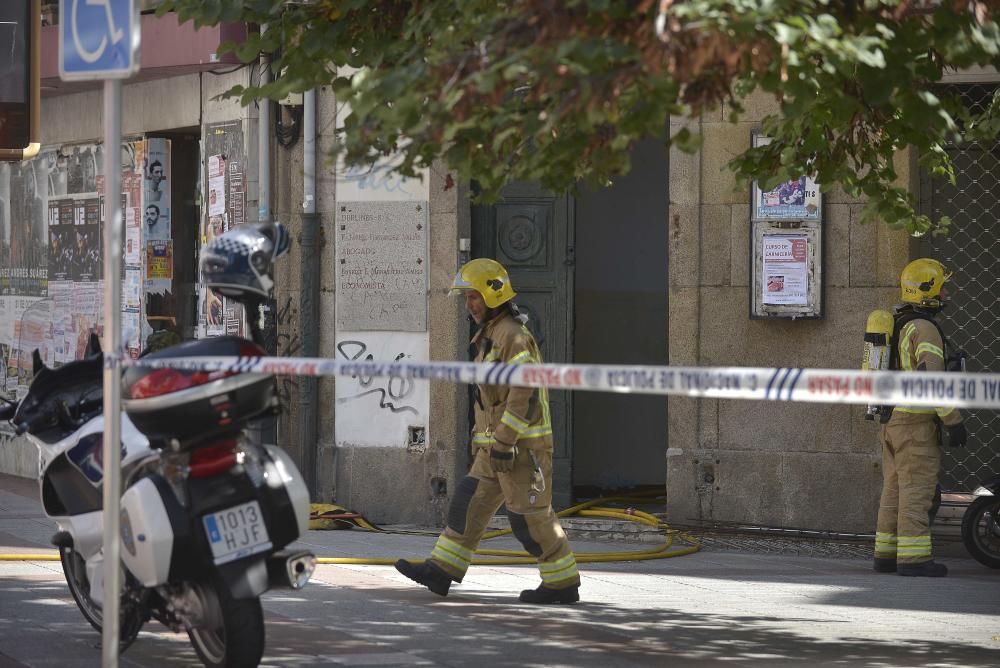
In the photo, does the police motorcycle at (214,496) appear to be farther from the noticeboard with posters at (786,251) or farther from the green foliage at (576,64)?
the noticeboard with posters at (786,251)

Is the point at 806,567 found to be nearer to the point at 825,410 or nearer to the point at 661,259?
the point at 825,410

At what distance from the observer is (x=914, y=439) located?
10.2 m

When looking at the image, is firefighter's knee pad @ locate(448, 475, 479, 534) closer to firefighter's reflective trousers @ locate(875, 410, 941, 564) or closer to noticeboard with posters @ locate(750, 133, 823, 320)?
firefighter's reflective trousers @ locate(875, 410, 941, 564)

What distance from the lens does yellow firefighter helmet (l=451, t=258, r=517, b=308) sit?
875cm

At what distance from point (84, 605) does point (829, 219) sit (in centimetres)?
605

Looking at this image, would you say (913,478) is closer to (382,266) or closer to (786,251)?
(786,251)

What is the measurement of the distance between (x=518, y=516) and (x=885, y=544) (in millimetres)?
2804

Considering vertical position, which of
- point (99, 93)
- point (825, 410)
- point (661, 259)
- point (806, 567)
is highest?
point (99, 93)

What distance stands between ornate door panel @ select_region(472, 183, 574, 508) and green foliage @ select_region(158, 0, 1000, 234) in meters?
5.20

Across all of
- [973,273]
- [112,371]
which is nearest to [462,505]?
[112,371]

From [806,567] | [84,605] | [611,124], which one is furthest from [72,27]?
[806,567]

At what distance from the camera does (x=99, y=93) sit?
14.9 metres

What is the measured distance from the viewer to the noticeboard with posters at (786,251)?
37.6 feet

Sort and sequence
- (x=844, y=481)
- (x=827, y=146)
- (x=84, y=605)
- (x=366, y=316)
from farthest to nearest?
(x=366, y=316), (x=844, y=481), (x=827, y=146), (x=84, y=605)
